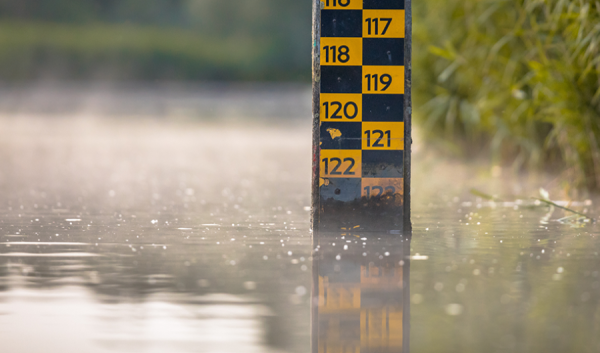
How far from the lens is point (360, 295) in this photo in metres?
2.62

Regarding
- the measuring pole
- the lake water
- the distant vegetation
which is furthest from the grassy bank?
the measuring pole

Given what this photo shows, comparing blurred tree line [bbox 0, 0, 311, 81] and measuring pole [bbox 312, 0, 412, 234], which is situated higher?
blurred tree line [bbox 0, 0, 311, 81]

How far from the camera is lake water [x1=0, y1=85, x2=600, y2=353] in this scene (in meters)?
2.17

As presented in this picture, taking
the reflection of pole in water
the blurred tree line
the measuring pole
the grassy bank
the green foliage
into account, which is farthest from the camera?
the blurred tree line

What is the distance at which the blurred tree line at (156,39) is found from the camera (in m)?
30.2

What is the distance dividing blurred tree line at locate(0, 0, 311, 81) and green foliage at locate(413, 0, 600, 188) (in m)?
22.2

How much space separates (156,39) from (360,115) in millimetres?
30076

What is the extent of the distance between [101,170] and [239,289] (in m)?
4.76

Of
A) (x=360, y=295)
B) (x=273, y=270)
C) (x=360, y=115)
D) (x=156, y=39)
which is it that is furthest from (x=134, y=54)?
(x=360, y=295)

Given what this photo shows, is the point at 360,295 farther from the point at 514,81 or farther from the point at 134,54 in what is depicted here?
the point at 134,54

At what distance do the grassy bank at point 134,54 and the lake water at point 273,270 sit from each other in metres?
23.5

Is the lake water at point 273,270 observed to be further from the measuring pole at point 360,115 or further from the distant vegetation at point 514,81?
the distant vegetation at point 514,81

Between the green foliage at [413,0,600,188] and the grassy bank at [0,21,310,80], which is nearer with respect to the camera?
the green foliage at [413,0,600,188]

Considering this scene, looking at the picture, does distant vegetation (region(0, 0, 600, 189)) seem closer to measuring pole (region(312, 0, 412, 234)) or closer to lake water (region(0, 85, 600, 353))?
lake water (region(0, 85, 600, 353))
